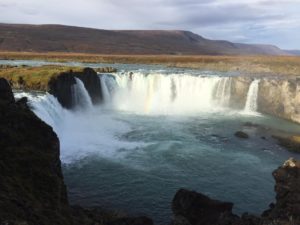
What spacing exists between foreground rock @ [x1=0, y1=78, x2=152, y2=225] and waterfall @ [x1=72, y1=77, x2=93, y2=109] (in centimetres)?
2264

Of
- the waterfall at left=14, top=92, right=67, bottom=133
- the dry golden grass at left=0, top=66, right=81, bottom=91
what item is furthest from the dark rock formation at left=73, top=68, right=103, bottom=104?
the waterfall at left=14, top=92, right=67, bottom=133

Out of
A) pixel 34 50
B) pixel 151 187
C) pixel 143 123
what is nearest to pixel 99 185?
pixel 151 187

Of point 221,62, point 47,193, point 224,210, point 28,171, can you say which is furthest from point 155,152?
point 221,62

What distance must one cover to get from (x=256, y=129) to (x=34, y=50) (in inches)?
5042

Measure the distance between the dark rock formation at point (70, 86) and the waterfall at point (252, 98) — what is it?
16199mm

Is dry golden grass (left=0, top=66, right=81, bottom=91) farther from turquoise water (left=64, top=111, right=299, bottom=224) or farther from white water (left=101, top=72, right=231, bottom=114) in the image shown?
white water (left=101, top=72, right=231, bottom=114)

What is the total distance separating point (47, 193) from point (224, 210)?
Answer: 7.56m

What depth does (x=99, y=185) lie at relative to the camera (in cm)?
2141

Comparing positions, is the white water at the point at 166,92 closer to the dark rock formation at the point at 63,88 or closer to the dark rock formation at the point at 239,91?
the dark rock formation at the point at 239,91

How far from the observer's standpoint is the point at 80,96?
41.4 m

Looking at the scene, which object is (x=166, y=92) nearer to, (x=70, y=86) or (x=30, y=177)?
(x=70, y=86)

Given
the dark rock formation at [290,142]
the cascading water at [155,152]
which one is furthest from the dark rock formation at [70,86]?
the dark rock formation at [290,142]

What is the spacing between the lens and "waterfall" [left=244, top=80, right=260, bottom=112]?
4594cm


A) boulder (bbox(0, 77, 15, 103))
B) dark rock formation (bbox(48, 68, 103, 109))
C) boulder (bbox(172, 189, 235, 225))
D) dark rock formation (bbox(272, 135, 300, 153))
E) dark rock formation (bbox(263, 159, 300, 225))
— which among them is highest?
boulder (bbox(0, 77, 15, 103))
